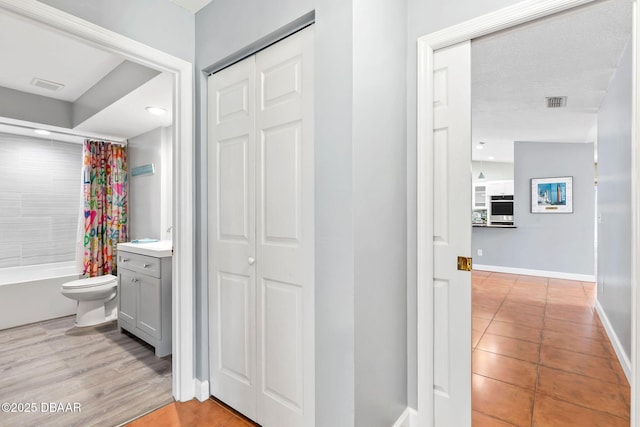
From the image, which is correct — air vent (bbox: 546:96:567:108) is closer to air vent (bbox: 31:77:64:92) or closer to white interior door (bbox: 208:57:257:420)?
white interior door (bbox: 208:57:257:420)

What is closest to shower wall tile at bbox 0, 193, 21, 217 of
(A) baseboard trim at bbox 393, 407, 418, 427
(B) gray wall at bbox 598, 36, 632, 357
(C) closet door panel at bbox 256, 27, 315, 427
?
(C) closet door panel at bbox 256, 27, 315, 427

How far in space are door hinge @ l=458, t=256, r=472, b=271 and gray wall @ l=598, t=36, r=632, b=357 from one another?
5.37 ft

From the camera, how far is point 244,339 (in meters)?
1.84

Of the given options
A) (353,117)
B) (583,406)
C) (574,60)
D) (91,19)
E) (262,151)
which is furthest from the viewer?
(574,60)

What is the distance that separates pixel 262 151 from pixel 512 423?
6.88 feet

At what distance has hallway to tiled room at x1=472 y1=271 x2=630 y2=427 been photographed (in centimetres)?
189

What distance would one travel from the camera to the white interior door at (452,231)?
156 cm

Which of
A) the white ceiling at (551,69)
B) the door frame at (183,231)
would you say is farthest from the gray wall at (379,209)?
the door frame at (183,231)

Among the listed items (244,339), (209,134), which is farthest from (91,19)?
(244,339)

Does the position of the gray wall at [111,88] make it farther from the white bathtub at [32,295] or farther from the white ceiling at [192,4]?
the white bathtub at [32,295]

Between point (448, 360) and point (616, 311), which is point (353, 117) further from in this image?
point (616, 311)

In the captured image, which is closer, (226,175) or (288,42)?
(288,42)

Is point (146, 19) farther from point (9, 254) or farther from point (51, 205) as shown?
point (9, 254)

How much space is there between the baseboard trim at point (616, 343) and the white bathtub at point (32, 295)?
5.45 metres
